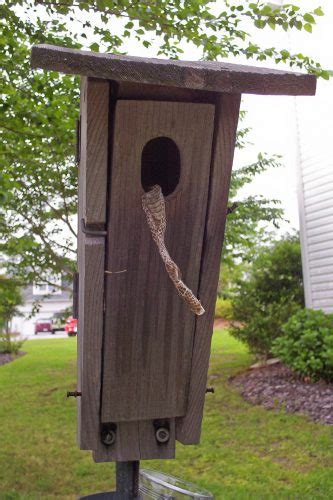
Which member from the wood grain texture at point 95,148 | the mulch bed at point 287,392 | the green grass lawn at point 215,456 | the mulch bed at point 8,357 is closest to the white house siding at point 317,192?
the mulch bed at point 287,392

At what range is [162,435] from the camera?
2.03 m

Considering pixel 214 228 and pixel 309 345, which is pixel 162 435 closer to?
pixel 214 228

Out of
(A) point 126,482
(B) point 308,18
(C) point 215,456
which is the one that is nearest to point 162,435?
(A) point 126,482

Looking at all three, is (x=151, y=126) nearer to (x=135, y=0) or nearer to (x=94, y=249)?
(x=94, y=249)

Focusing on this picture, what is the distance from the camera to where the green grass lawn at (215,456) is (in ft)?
14.9

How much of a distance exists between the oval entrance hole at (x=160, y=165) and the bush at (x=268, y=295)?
22.3ft

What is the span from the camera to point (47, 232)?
8.49 meters

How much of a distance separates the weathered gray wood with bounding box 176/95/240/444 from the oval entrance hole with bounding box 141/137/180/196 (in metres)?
0.17

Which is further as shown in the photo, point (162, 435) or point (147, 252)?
point (162, 435)

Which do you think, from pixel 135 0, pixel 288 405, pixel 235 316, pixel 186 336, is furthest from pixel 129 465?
pixel 235 316

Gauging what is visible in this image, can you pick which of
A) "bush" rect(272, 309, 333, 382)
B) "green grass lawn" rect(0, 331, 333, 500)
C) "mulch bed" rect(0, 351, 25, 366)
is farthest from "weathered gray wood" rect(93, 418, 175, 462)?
"mulch bed" rect(0, 351, 25, 366)

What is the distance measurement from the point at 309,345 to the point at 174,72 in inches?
229

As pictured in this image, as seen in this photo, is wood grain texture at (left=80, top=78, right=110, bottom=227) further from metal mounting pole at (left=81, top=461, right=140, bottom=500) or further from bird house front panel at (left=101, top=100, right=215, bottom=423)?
metal mounting pole at (left=81, top=461, right=140, bottom=500)

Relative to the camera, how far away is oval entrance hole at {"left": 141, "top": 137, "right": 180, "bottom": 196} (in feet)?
6.69
